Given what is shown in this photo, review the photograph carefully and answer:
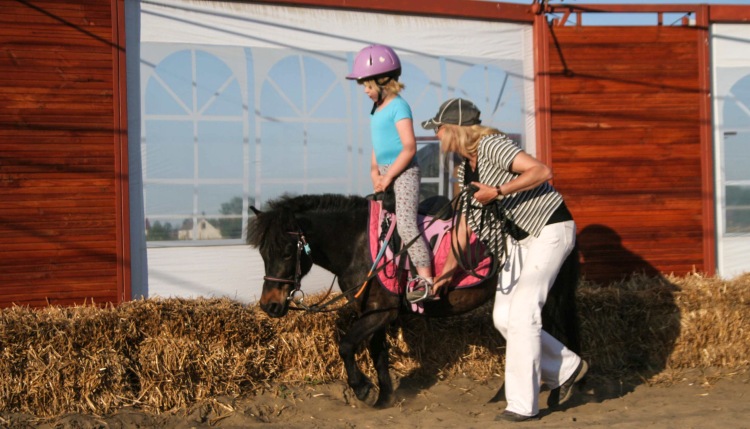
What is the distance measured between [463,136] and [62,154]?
332cm

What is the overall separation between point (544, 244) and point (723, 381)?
2.28 metres

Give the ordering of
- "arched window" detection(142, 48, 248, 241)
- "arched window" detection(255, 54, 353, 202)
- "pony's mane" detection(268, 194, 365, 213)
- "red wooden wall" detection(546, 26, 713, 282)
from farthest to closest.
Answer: "red wooden wall" detection(546, 26, 713, 282), "arched window" detection(255, 54, 353, 202), "arched window" detection(142, 48, 248, 241), "pony's mane" detection(268, 194, 365, 213)

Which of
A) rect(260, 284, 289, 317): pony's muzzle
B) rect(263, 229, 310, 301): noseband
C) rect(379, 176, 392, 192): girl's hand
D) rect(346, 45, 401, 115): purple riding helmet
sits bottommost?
rect(260, 284, 289, 317): pony's muzzle

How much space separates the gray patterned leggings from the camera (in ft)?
16.3

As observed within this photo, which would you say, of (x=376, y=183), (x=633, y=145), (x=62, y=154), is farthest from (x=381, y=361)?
(x=633, y=145)

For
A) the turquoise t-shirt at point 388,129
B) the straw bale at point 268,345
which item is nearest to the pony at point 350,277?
the turquoise t-shirt at point 388,129

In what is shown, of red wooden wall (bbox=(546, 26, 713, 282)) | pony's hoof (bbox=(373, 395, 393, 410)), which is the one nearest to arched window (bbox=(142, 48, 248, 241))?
pony's hoof (bbox=(373, 395, 393, 410))

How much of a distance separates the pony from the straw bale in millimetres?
629

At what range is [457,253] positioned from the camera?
16.8ft

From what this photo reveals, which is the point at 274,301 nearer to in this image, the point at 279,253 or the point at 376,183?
the point at 279,253

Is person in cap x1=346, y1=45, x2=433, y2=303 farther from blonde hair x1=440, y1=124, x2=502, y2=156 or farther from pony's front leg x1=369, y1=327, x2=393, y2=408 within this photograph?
pony's front leg x1=369, y1=327, x2=393, y2=408

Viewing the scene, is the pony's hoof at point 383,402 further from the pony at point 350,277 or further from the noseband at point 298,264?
the noseband at point 298,264

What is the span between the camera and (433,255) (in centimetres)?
519

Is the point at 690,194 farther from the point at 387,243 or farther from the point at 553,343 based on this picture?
the point at 387,243
